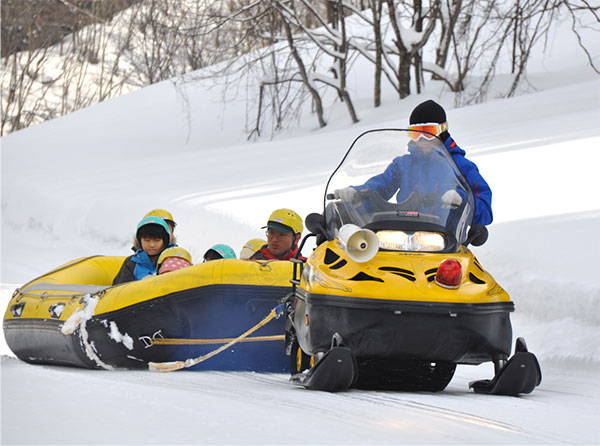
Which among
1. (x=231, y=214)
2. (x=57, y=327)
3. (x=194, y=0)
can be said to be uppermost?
(x=194, y=0)

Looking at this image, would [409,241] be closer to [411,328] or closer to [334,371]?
[411,328]

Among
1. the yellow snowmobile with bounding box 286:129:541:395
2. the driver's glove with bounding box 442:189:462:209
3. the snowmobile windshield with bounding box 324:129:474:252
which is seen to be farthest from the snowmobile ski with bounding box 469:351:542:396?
the driver's glove with bounding box 442:189:462:209

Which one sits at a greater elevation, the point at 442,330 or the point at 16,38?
the point at 16,38

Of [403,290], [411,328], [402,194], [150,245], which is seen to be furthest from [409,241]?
[150,245]

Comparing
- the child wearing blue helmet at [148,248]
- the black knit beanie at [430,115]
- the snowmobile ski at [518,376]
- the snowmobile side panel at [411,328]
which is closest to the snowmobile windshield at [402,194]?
the black knit beanie at [430,115]

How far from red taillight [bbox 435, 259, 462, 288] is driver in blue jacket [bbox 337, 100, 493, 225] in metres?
0.52

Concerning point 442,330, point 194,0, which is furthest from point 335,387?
point 194,0

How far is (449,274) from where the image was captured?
13.6 feet

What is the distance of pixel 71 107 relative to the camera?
3809 cm

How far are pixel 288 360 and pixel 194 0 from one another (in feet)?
45.5

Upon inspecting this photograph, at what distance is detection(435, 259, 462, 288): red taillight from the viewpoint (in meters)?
4.16

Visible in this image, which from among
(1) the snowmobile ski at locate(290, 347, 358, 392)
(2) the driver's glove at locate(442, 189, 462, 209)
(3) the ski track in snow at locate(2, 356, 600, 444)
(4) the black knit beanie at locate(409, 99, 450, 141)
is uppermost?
(4) the black knit beanie at locate(409, 99, 450, 141)

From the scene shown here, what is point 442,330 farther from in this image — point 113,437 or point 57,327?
point 57,327

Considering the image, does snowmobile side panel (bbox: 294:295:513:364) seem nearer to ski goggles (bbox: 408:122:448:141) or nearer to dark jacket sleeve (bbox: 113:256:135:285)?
ski goggles (bbox: 408:122:448:141)
